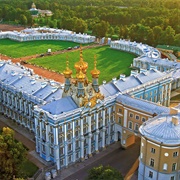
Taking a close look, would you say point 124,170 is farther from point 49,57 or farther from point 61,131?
point 49,57

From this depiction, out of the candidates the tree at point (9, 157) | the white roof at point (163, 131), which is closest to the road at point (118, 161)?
the tree at point (9, 157)

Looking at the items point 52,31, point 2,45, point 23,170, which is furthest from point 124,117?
point 52,31

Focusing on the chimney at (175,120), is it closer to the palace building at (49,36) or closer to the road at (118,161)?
the road at (118,161)

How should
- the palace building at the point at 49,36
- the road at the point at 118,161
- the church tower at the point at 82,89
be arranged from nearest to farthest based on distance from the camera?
the road at the point at 118,161
the church tower at the point at 82,89
the palace building at the point at 49,36

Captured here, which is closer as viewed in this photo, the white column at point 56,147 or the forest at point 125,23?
the white column at point 56,147

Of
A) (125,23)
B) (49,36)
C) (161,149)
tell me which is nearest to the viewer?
(161,149)

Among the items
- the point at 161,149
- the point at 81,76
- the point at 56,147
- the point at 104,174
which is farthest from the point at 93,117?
the point at 161,149

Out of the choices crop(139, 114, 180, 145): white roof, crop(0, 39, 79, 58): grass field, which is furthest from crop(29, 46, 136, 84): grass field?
crop(139, 114, 180, 145): white roof

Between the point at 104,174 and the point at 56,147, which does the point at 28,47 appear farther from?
the point at 104,174
